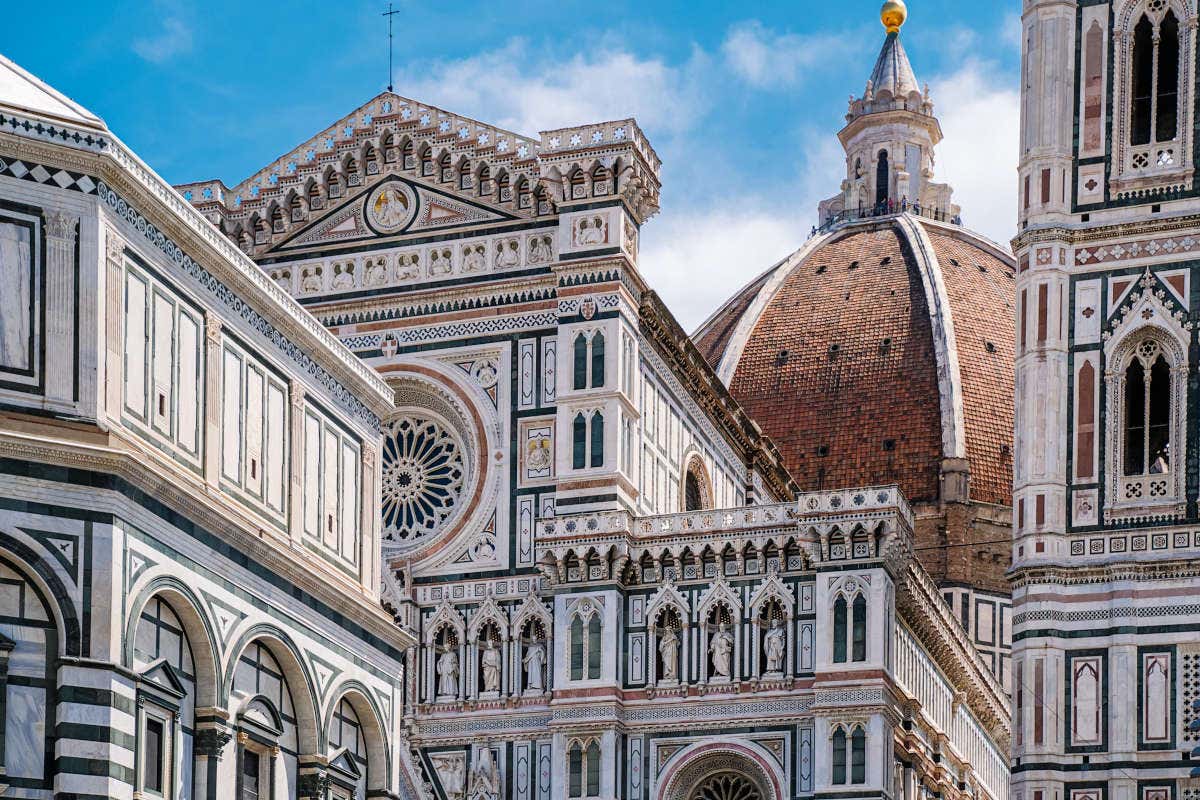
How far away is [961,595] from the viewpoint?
72.4 meters

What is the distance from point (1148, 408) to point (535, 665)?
1079 cm

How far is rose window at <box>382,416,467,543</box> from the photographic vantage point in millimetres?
46469

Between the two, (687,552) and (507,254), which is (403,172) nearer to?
(507,254)

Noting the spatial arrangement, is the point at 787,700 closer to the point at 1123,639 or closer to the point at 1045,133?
the point at 1123,639

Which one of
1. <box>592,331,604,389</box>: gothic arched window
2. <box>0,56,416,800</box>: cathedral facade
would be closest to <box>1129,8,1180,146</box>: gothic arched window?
<box>592,331,604,389</box>: gothic arched window

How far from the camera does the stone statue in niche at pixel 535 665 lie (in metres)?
44.0

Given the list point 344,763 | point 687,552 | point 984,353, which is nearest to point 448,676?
point 687,552

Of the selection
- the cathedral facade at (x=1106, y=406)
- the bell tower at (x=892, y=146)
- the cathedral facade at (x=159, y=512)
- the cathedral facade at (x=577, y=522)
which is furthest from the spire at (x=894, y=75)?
the cathedral facade at (x=159, y=512)

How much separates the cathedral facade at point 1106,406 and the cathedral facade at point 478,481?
8.53 ft

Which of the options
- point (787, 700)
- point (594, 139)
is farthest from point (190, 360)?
point (594, 139)

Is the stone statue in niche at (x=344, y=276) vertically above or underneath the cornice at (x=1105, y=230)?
above

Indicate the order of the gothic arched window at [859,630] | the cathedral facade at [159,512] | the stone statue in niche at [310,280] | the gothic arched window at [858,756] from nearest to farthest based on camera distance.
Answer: the cathedral facade at [159,512], the gothic arched window at [858,756], the gothic arched window at [859,630], the stone statue in niche at [310,280]

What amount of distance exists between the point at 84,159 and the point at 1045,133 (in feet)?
80.9

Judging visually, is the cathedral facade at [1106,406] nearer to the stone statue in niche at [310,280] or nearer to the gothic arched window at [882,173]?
the stone statue in niche at [310,280]
